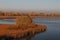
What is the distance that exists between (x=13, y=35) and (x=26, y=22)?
4.21 metres

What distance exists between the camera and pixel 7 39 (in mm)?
8656

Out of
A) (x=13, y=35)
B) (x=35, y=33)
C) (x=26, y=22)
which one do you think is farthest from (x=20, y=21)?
(x=13, y=35)

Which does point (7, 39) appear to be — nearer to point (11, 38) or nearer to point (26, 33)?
point (11, 38)

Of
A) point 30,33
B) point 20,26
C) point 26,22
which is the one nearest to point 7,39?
point 30,33

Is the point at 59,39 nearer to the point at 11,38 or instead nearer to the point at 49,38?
the point at 49,38

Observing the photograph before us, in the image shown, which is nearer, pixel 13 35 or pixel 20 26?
pixel 13 35

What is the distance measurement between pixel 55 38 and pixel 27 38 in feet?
5.24

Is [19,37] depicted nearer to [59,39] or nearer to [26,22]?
[59,39]

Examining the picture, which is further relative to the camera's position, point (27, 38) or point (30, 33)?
point (30, 33)

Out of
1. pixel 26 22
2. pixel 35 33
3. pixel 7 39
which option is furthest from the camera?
pixel 26 22

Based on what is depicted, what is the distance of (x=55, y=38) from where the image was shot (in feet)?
33.8

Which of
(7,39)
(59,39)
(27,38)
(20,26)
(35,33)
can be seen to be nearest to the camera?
(7,39)

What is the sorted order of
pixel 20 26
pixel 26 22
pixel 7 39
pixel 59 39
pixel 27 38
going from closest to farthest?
1. pixel 7 39
2. pixel 27 38
3. pixel 59 39
4. pixel 20 26
5. pixel 26 22

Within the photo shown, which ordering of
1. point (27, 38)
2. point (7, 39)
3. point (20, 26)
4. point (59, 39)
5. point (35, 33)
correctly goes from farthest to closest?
point (20, 26), point (35, 33), point (59, 39), point (27, 38), point (7, 39)
